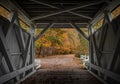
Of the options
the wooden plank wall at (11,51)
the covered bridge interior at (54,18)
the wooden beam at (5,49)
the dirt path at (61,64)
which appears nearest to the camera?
the wooden beam at (5,49)

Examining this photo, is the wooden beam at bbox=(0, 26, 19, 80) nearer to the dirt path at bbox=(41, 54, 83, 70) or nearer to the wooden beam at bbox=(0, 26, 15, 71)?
the wooden beam at bbox=(0, 26, 15, 71)

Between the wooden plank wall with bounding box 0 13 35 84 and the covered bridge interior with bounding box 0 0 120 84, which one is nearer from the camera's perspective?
the wooden plank wall with bounding box 0 13 35 84

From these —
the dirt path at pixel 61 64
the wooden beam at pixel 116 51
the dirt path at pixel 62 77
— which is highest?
the wooden beam at pixel 116 51

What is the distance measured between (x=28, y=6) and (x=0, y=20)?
2.22 metres

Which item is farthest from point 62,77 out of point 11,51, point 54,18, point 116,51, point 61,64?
point 61,64

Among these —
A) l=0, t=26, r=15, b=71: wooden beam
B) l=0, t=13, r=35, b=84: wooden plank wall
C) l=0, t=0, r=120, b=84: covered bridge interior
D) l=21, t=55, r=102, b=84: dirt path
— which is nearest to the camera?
l=0, t=26, r=15, b=71: wooden beam

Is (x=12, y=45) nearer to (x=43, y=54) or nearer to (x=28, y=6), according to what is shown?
(x=28, y=6)

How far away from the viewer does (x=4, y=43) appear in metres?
3.97

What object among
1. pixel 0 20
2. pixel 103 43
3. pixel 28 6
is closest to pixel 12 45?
pixel 0 20

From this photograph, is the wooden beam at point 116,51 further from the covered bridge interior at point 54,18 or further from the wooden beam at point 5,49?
the wooden beam at point 5,49

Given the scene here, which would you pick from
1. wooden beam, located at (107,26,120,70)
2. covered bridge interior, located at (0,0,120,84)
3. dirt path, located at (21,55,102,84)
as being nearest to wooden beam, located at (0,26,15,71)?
covered bridge interior, located at (0,0,120,84)

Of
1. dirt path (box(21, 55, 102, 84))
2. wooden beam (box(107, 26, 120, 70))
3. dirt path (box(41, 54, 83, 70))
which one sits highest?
wooden beam (box(107, 26, 120, 70))

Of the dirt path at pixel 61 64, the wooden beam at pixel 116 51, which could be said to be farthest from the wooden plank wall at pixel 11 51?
the dirt path at pixel 61 64

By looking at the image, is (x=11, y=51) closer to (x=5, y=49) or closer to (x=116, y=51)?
(x=5, y=49)
